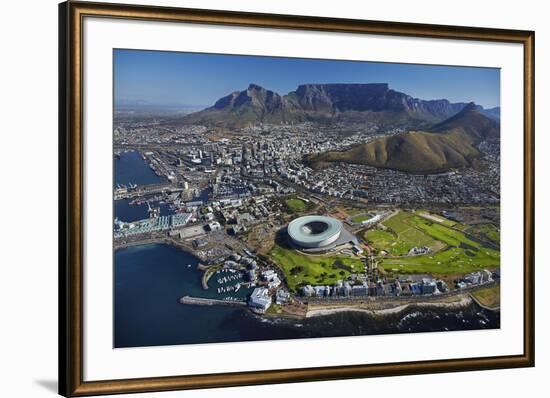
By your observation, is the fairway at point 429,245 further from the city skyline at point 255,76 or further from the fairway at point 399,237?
the city skyline at point 255,76

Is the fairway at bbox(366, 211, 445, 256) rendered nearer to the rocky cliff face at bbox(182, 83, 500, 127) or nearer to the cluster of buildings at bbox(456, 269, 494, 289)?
the cluster of buildings at bbox(456, 269, 494, 289)

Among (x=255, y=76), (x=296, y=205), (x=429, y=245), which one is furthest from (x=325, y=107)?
(x=429, y=245)

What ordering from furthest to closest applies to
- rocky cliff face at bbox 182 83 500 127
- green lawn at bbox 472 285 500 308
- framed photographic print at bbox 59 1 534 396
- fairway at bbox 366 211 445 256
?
1. green lawn at bbox 472 285 500 308
2. fairway at bbox 366 211 445 256
3. rocky cliff face at bbox 182 83 500 127
4. framed photographic print at bbox 59 1 534 396

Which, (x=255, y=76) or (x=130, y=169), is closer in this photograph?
(x=130, y=169)

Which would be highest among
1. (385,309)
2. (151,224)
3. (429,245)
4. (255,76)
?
(255,76)

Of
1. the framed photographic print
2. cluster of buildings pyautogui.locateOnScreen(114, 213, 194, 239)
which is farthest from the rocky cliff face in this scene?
cluster of buildings pyautogui.locateOnScreen(114, 213, 194, 239)

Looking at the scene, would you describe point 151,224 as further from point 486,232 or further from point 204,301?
point 486,232
